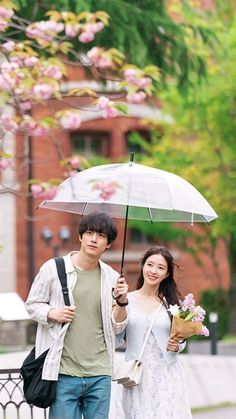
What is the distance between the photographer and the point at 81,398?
9.20m

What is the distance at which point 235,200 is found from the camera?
30.4 metres

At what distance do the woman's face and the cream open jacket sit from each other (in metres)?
0.47

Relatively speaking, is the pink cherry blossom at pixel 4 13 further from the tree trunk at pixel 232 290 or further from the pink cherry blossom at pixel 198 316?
the tree trunk at pixel 232 290

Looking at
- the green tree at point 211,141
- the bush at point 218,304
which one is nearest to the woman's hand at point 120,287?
the green tree at point 211,141

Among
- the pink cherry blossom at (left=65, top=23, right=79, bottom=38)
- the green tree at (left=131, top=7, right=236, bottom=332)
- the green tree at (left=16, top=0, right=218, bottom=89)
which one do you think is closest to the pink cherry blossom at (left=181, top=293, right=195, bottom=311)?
the pink cherry blossom at (left=65, top=23, right=79, bottom=38)

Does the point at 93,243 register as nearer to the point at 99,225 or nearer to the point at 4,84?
the point at 99,225

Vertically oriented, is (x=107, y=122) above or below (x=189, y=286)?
above

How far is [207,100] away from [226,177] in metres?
2.25

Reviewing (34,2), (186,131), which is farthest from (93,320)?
(186,131)

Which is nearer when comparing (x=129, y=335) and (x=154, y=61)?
(x=129, y=335)

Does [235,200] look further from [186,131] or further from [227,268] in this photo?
[227,268]

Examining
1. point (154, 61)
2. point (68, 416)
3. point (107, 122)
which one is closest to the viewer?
point (68, 416)

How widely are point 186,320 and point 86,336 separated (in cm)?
77

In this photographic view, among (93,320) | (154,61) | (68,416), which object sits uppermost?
(154,61)
